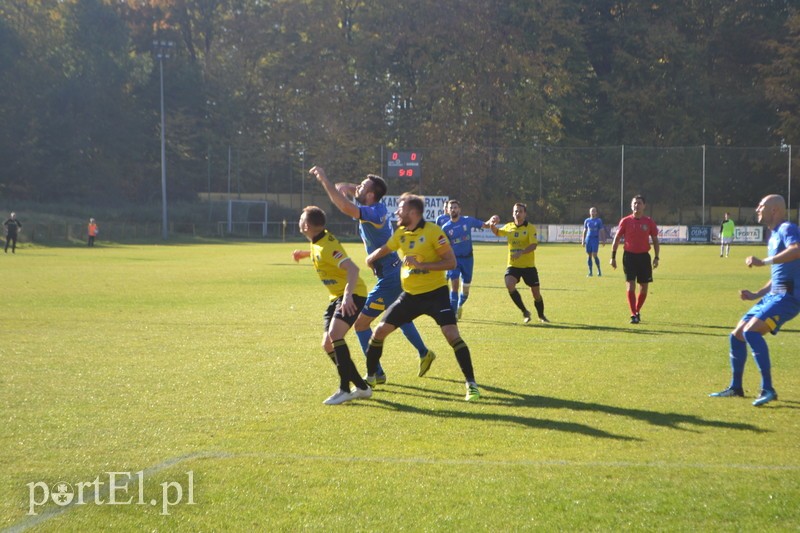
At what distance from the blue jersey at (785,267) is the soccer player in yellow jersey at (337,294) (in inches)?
147

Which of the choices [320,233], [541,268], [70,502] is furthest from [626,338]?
[541,268]

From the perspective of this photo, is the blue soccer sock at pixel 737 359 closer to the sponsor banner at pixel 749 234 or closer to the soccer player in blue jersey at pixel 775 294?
the soccer player in blue jersey at pixel 775 294

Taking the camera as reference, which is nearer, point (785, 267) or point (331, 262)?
point (785, 267)

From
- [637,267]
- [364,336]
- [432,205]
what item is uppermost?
[432,205]

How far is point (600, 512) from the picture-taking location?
5402 millimetres

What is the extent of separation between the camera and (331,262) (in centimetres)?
881

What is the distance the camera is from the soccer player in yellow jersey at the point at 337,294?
8.59 metres

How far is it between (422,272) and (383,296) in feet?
2.73

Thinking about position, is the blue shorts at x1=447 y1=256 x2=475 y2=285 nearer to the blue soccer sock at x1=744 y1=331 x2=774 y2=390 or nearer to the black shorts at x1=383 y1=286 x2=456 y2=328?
the black shorts at x1=383 y1=286 x2=456 y2=328

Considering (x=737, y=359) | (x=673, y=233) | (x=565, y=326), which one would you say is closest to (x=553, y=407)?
(x=737, y=359)

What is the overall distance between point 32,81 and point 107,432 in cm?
6336

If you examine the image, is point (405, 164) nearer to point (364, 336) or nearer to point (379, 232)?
point (364, 336)

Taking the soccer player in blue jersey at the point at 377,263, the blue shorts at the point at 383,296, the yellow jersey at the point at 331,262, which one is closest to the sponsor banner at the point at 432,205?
the soccer player in blue jersey at the point at 377,263

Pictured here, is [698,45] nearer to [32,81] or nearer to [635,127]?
[635,127]
